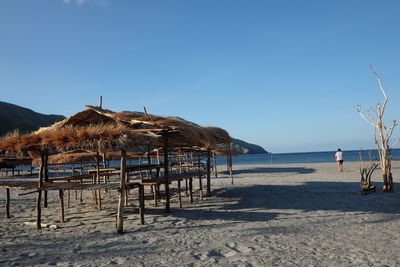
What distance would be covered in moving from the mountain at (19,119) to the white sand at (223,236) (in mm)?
61876

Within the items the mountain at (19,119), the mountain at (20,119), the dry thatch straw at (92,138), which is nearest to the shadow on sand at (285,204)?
the dry thatch straw at (92,138)

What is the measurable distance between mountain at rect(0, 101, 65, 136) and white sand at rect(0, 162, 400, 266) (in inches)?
2436

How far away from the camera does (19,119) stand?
75.8 metres

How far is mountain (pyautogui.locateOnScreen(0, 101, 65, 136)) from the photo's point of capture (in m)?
67.7

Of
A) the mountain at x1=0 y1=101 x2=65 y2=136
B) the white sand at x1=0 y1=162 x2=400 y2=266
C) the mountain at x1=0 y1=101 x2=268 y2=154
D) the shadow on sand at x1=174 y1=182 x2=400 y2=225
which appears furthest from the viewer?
the mountain at x1=0 y1=101 x2=65 y2=136

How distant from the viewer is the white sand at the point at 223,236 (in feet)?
16.0

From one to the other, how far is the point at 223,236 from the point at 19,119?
7930cm

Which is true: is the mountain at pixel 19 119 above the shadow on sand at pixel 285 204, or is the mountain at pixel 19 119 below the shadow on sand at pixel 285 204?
above

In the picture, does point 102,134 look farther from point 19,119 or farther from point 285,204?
point 19,119

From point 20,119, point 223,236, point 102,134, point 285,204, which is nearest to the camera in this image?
point 223,236

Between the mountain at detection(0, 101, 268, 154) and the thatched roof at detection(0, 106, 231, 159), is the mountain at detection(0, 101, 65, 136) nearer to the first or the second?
the mountain at detection(0, 101, 268, 154)

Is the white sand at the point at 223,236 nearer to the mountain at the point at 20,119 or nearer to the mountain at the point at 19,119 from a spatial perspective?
the mountain at the point at 20,119

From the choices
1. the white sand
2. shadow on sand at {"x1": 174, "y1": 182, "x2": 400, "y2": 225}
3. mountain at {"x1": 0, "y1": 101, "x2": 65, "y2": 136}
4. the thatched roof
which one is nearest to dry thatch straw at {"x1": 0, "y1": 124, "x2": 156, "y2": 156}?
the thatched roof

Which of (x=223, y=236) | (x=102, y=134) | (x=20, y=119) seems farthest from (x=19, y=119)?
(x=223, y=236)
